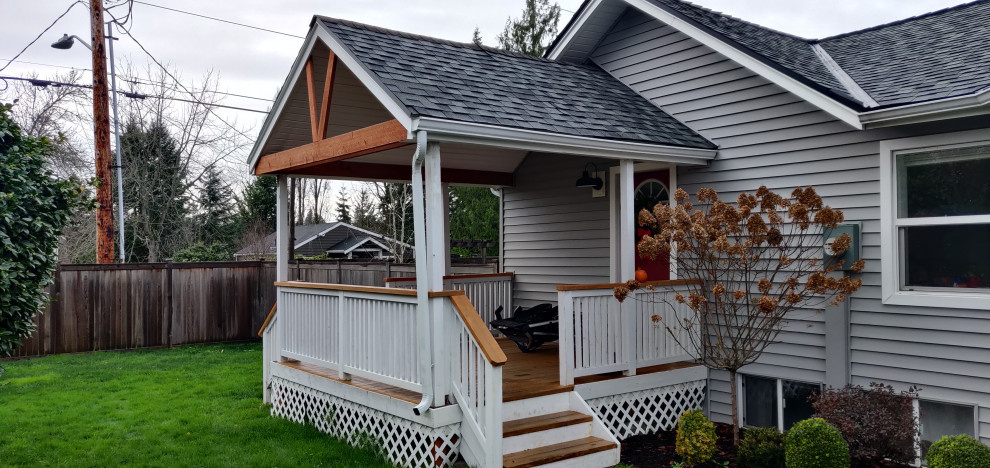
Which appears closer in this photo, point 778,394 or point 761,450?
point 761,450

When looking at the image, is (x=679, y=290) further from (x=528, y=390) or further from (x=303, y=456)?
(x=303, y=456)

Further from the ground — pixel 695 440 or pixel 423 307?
pixel 423 307

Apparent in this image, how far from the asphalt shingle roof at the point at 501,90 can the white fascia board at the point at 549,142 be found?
62 mm

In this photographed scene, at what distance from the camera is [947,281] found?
5598mm

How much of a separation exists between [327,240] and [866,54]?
2555cm

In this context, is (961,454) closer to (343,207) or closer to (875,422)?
(875,422)

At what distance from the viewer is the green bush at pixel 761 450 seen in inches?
216

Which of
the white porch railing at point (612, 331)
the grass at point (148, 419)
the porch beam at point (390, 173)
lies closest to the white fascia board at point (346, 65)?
the porch beam at point (390, 173)

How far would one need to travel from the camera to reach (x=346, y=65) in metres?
5.89

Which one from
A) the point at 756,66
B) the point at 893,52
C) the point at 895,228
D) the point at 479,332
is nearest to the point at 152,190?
the point at 479,332

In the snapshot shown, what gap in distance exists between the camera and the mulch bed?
5840 millimetres

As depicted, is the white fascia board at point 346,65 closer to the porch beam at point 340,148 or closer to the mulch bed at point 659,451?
the porch beam at point 340,148

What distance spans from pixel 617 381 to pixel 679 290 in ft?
4.06

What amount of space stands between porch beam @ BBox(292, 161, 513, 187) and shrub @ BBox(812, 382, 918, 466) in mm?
4610
